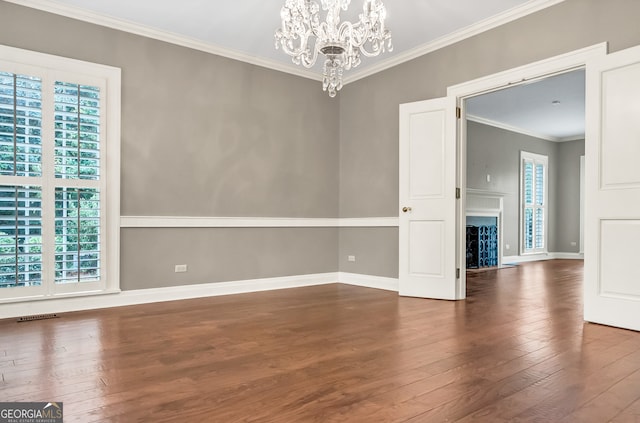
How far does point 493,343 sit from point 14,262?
3879 millimetres

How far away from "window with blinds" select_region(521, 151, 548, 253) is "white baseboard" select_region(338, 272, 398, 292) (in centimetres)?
540

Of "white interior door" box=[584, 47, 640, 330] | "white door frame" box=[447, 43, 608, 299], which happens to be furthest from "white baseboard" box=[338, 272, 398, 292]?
"white interior door" box=[584, 47, 640, 330]

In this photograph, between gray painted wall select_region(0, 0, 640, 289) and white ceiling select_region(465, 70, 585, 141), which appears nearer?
gray painted wall select_region(0, 0, 640, 289)

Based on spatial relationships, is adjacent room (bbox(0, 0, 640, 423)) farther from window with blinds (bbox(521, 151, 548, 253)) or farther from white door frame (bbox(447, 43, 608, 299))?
window with blinds (bbox(521, 151, 548, 253))

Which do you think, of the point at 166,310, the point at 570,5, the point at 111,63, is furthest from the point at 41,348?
the point at 570,5

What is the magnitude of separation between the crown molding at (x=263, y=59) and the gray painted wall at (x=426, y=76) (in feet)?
0.21

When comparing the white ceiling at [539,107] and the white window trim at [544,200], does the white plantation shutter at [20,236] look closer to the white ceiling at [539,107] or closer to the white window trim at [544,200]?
the white ceiling at [539,107]

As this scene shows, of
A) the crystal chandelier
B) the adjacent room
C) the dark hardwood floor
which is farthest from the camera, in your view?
the crystal chandelier

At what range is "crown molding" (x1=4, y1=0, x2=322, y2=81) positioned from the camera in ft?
12.4

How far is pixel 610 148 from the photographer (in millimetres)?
3250

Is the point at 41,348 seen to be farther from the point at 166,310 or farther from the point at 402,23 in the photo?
the point at 402,23

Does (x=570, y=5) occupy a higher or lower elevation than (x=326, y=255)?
higher

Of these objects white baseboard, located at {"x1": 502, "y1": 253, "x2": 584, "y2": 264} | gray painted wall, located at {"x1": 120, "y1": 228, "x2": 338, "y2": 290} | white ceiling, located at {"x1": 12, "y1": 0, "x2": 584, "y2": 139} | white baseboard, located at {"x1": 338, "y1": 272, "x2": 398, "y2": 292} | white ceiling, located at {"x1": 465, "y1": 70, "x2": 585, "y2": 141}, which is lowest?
white baseboard, located at {"x1": 502, "y1": 253, "x2": 584, "y2": 264}

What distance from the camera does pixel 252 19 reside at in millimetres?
4105
